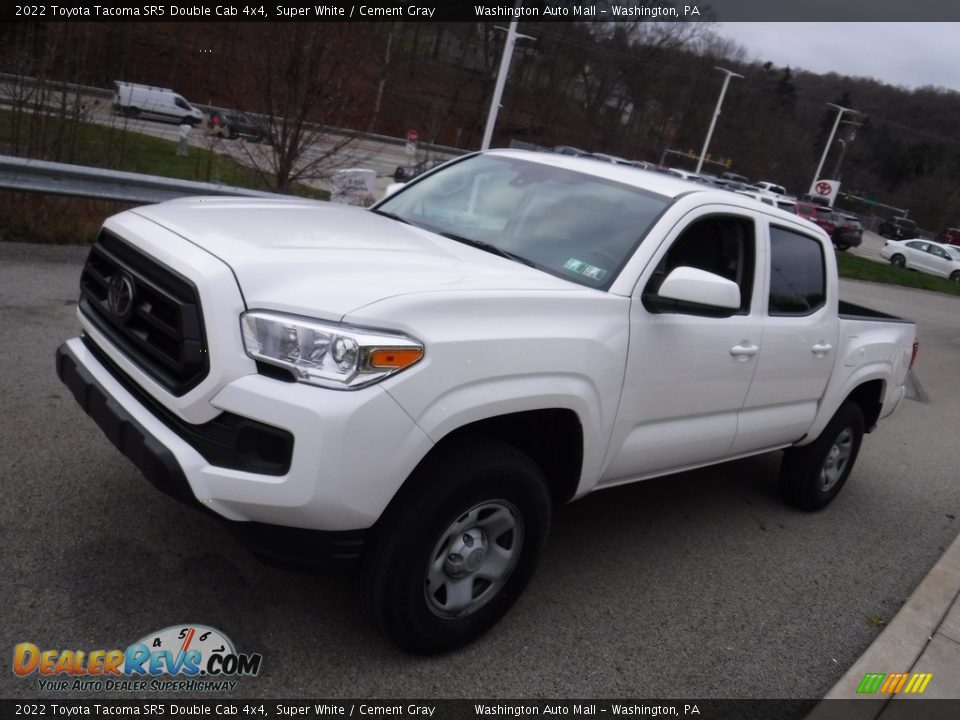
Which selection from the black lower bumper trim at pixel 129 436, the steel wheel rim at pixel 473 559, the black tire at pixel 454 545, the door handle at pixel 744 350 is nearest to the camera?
the black lower bumper trim at pixel 129 436

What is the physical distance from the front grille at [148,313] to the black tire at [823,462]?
399 cm

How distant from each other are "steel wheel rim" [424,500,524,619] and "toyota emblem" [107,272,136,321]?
1436 mm

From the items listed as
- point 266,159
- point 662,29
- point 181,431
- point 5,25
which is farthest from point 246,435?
point 662,29

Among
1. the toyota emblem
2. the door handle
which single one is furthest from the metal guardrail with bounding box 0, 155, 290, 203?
the door handle

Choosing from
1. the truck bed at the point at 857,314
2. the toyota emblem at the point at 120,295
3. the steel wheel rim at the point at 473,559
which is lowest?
the steel wheel rim at the point at 473,559

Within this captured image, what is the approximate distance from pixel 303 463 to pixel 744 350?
239 cm

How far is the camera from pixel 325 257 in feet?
9.71

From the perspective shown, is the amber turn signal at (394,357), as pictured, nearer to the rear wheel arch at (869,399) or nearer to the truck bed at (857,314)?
the truck bed at (857,314)

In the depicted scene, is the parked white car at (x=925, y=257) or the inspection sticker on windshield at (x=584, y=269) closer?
the inspection sticker on windshield at (x=584, y=269)

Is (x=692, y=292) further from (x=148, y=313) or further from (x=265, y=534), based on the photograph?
(x=148, y=313)

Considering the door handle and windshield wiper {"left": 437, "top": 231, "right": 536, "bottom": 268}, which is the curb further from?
windshield wiper {"left": 437, "top": 231, "right": 536, "bottom": 268}

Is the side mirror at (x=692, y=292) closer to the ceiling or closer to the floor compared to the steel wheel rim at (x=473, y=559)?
closer to the ceiling

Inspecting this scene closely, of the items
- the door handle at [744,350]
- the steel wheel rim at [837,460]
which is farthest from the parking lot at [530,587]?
the door handle at [744,350]

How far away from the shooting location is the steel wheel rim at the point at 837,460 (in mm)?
5359
